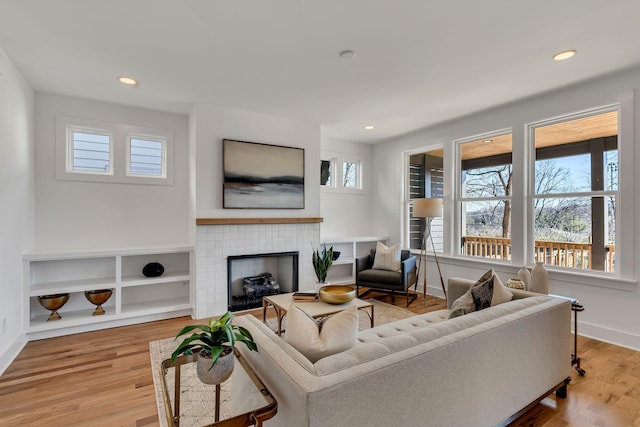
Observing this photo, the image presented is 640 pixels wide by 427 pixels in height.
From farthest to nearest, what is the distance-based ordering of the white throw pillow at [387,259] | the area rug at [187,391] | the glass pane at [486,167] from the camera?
the white throw pillow at [387,259]
the glass pane at [486,167]
the area rug at [187,391]

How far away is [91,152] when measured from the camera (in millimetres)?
3799

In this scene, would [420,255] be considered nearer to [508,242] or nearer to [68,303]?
[508,242]

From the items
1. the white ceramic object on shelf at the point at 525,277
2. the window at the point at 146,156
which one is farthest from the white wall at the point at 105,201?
the white ceramic object on shelf at the point at 525,277

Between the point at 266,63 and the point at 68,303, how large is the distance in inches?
136

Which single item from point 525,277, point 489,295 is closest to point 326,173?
point 525,277

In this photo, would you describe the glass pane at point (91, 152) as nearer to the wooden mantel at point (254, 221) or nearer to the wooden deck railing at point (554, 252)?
the wooden mantel at point (254, 221)

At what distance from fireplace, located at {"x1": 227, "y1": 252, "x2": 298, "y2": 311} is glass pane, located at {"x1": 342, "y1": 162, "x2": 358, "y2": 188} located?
197 cm

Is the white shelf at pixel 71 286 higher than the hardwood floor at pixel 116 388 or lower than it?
higher

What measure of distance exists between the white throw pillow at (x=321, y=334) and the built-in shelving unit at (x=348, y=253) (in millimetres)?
3681

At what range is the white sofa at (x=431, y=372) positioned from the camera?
3.68ft

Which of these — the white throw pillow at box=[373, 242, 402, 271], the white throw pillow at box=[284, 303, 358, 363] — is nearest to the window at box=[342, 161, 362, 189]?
the white throw pillow at box=[373, 242, 402, 271]

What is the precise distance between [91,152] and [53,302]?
1754 mm

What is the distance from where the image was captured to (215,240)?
388 centimetres

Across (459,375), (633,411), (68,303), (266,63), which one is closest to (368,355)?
(459,375)
